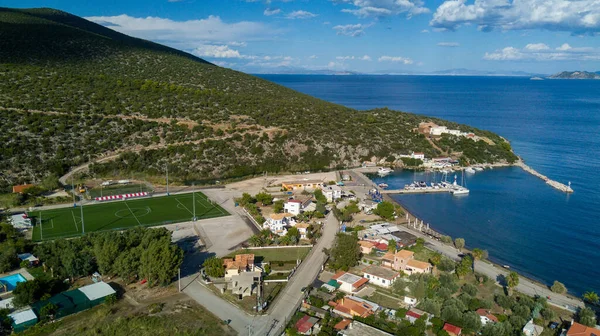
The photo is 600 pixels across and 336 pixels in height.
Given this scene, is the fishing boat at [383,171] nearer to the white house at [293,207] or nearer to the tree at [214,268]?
the white house at [293,207]

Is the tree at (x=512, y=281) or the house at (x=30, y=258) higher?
the tree at (x=512, y=281)

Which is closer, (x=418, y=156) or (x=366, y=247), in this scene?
(x=366, y=247)

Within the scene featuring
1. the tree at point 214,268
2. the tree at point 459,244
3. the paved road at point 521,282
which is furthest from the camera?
the tree at point 459,244

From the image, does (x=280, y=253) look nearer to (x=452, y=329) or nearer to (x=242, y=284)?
(x=242, y=284)

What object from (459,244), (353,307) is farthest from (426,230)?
(353,307)

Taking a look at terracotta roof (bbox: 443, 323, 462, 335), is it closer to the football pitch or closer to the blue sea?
the blue sea

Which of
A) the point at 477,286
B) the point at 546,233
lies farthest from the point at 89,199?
the point at 546,233

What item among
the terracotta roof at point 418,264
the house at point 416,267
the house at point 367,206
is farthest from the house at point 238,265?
the house at point 367,206
